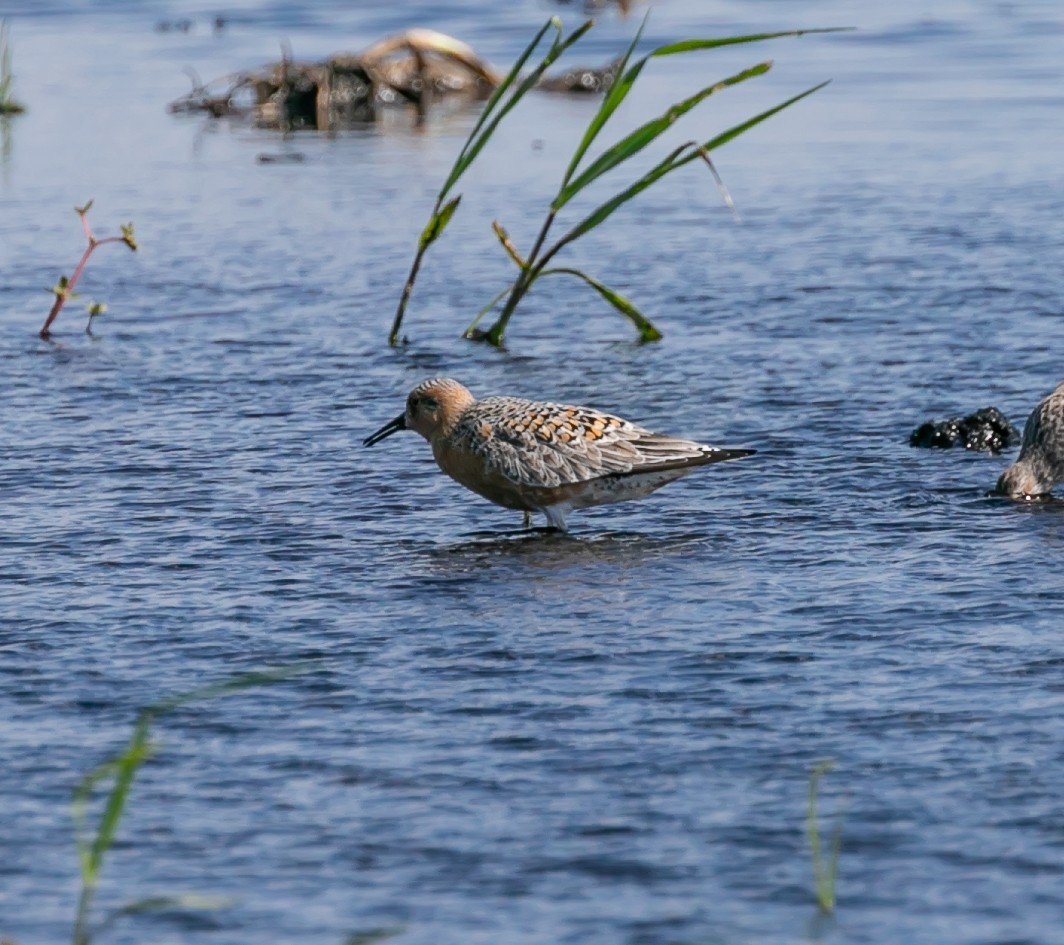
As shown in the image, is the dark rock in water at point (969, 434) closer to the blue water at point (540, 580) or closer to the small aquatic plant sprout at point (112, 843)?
the blue water at point (540, 580)

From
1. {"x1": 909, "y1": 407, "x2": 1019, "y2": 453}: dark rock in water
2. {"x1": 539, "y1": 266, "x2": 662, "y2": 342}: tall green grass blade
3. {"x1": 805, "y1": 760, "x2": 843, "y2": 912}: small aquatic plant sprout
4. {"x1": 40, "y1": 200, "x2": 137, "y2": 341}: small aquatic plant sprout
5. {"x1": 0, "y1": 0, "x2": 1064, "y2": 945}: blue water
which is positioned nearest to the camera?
{"x1": 805, "y1": 760, "x2": 843, "y2": 912}: small aquatic plant sprout

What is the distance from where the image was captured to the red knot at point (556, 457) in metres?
9.79

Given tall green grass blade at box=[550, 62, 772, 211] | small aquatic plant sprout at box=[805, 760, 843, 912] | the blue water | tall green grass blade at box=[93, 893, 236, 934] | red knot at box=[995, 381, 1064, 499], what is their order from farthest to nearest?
1. tall green grass blade at box=[550, 62, 772, 211]
2. red knot at box=[995, 381, 1064, 499]
3. the blue water
4. small aquatic plant sprout at box=[805, 760, 843, 912]
5. tall green grass blade at box=[93, 893, 236, 934]

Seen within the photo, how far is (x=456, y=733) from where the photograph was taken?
7117mm

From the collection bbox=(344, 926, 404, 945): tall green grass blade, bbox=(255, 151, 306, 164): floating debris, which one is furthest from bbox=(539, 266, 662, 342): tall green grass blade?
bbox=(255, 151, 306, 164): floating debris

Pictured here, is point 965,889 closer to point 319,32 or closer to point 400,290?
point 400,290

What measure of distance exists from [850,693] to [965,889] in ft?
5.34

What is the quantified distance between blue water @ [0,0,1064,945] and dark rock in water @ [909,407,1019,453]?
0.35ft

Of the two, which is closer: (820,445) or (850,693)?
(850,693)

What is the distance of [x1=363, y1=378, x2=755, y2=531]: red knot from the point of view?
9.79 m

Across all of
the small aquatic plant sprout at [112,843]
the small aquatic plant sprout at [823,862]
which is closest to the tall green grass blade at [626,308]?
the small aquatic plant sprout at [823,862]

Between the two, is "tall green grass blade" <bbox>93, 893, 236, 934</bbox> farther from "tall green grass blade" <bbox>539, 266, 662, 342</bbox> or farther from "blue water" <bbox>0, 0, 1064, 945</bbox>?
"tall green grass blade" <bbox>539, 266, 662, 342</bbox>

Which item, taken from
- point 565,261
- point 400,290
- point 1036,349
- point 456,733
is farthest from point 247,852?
point 565,261

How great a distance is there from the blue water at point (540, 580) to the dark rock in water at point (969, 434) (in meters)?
0.11
